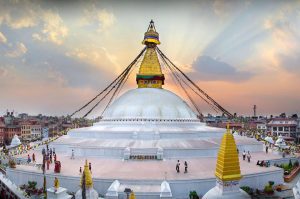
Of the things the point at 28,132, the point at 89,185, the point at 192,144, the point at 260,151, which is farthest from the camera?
the point at 28,132

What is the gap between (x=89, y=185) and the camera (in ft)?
22.0

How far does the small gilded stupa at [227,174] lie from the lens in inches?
256

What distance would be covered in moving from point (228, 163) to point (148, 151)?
582 centimetres

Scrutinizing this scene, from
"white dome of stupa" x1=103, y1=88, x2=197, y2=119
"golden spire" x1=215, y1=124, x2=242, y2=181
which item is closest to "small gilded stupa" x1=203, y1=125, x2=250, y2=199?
"golden spire" x1=215, y1=124, x2=242, y2=181

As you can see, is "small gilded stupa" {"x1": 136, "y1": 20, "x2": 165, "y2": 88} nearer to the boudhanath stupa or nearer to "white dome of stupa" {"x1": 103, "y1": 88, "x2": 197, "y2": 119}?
the boudhanath stupa

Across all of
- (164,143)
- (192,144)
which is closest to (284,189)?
(192,144)

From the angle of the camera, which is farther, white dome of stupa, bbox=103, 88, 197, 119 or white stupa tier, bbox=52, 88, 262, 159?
white dome of stupa, bbox=103, 88, 197, 119

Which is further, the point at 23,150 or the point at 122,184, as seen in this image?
the point at 23,150

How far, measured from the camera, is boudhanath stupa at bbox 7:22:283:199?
8836mm

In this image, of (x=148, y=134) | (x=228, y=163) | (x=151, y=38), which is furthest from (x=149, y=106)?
(x=228, y=163)

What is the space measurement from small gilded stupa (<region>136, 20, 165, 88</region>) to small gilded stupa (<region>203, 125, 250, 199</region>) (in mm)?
13234

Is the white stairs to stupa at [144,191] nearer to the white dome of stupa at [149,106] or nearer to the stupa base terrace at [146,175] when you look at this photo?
the stupa base terrace at [146,175]

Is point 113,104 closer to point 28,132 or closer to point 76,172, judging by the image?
point 76,172

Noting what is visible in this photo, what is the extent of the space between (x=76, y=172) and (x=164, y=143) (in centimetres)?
457
